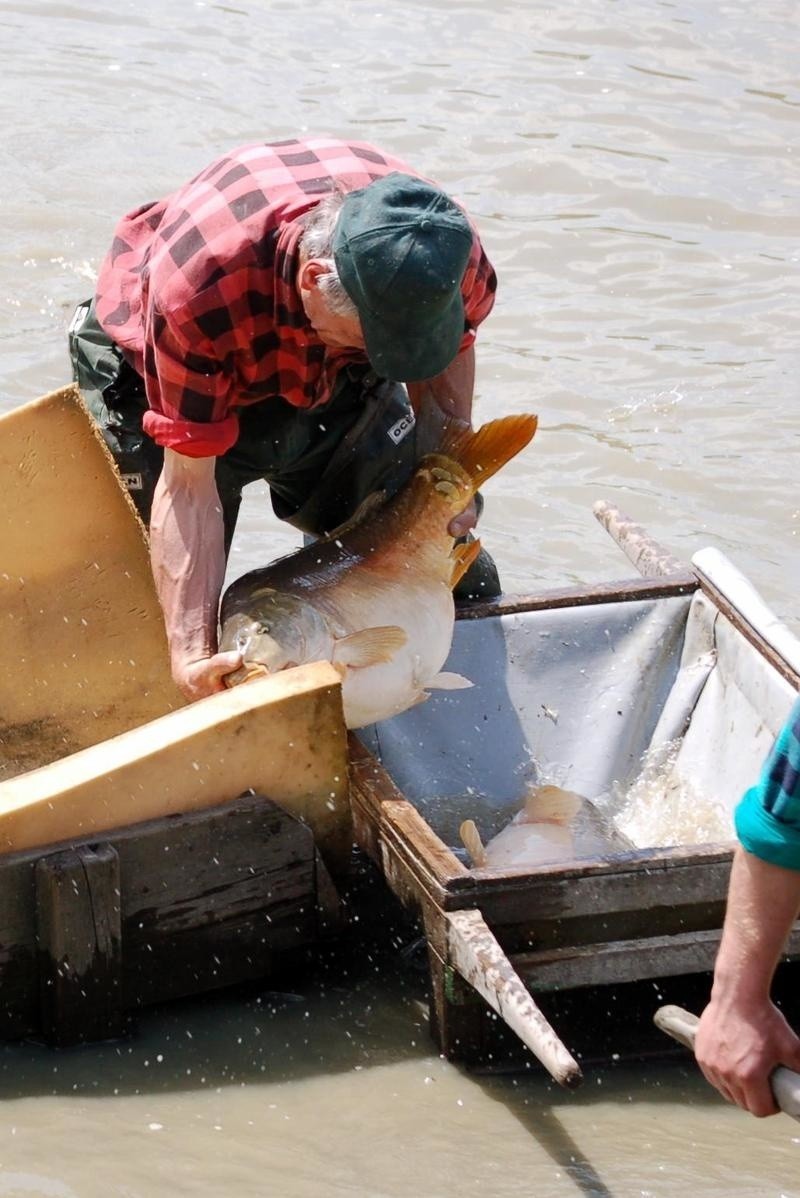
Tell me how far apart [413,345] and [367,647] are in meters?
0.77

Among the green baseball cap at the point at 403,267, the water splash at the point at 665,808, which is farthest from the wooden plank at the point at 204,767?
the water splash at the point at 665,808

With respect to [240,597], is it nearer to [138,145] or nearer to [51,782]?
[51,782]

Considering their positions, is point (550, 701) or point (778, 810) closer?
point (778, 810)

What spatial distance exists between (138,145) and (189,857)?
725 cm

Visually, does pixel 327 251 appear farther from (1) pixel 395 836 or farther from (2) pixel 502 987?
→ (2) pixel 502 987

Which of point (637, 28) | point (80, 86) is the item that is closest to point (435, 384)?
point (80, 86)

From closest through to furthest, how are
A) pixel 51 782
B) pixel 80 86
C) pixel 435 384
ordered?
1. pixel 51 782
2. pixel 435 384
3. pixel 80 86

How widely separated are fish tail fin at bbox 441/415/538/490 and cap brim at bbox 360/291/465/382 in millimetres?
552

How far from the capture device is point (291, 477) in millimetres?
4734

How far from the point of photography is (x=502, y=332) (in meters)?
8.27

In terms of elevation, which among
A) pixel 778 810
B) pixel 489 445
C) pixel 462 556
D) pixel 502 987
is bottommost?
pixel 502 987

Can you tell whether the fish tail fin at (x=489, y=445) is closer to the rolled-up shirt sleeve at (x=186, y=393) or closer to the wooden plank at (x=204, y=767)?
the rolled-up shirt sleeve at (x=186, y=393)

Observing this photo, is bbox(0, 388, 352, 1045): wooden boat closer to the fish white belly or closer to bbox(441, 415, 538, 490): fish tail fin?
the fish white belly

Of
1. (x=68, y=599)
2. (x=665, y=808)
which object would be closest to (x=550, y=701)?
(x=665, y=808)
